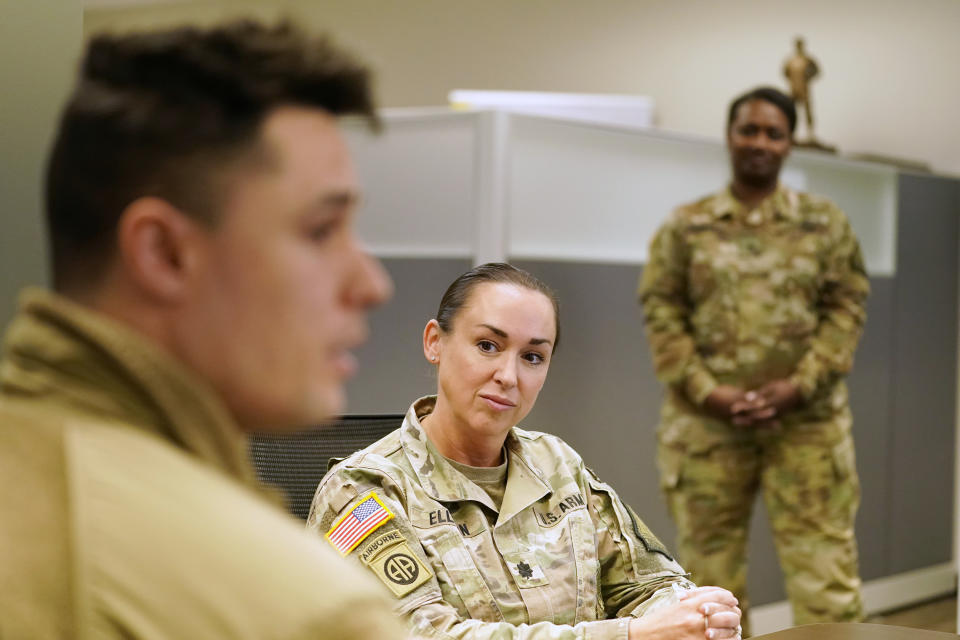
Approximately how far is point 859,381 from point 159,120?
13.7 feet

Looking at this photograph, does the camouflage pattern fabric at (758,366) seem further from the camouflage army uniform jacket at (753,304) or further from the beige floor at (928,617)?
the beige floor at (928,617)

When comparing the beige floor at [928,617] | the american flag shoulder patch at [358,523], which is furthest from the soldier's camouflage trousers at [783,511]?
the american flag shoulder patch at [358,523]

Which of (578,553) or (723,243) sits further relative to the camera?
(723,243)

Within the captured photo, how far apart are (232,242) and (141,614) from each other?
18cm

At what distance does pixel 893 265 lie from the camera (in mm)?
4609

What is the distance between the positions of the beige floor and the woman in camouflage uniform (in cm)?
290

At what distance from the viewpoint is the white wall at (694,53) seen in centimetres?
504

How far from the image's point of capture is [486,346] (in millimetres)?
1776

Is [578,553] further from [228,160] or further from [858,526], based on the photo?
[858,526]

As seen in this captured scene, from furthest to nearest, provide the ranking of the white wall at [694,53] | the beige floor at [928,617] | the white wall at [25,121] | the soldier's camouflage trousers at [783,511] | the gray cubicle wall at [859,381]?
the white wall at [694,53]
the beige floor at [928,617]
the gray cubicle wall at [859,381]
the soldier's camouflage trousers at [783,511]
the white wall at [25,121]

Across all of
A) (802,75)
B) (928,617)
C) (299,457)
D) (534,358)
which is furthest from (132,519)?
(802,75)

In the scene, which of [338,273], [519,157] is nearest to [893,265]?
[519,157]

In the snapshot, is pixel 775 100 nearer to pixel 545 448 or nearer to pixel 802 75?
pixel 802 75

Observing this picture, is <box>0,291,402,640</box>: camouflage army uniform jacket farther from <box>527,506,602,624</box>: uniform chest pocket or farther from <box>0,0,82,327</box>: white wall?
<box>527,506,602,624</box>: uniform chest pocket
